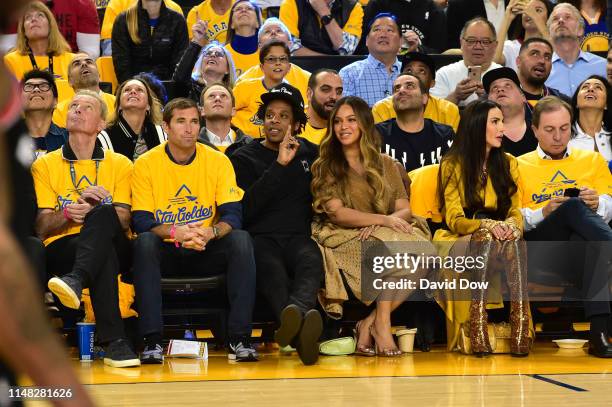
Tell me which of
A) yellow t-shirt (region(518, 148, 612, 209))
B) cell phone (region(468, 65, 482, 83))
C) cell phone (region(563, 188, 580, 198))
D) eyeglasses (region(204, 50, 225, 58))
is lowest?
cell phone (region(563, 188, 580, 198))

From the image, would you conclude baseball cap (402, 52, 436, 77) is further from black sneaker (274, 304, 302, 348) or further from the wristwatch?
black sneaker (274, 304, 302, 348)

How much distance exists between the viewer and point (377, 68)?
27.6 feet

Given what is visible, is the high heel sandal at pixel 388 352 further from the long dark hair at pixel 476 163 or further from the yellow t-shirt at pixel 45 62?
the yellow t-shirt at pixel 45 62

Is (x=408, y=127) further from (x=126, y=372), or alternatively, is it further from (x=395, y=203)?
(x=126, y=372)

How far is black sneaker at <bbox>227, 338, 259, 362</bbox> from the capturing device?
596 centimetres

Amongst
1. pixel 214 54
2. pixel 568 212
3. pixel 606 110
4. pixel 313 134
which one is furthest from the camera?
pixel 214 54

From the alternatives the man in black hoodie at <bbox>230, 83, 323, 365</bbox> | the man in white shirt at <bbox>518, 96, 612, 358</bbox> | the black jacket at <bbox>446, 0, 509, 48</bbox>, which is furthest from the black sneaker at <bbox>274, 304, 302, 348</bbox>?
the black jacket at <bbox>446, 0, 509, 48</bbox>

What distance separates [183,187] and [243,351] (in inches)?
44.5

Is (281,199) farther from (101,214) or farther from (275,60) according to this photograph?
(275,60)

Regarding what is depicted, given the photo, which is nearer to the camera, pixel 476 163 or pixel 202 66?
pixel 476 163

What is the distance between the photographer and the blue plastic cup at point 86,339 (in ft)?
19.5

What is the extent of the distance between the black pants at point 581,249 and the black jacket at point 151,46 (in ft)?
13.1

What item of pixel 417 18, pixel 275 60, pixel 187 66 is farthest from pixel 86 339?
pixel 417 18

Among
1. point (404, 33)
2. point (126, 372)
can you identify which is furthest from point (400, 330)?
point (404, 33)
